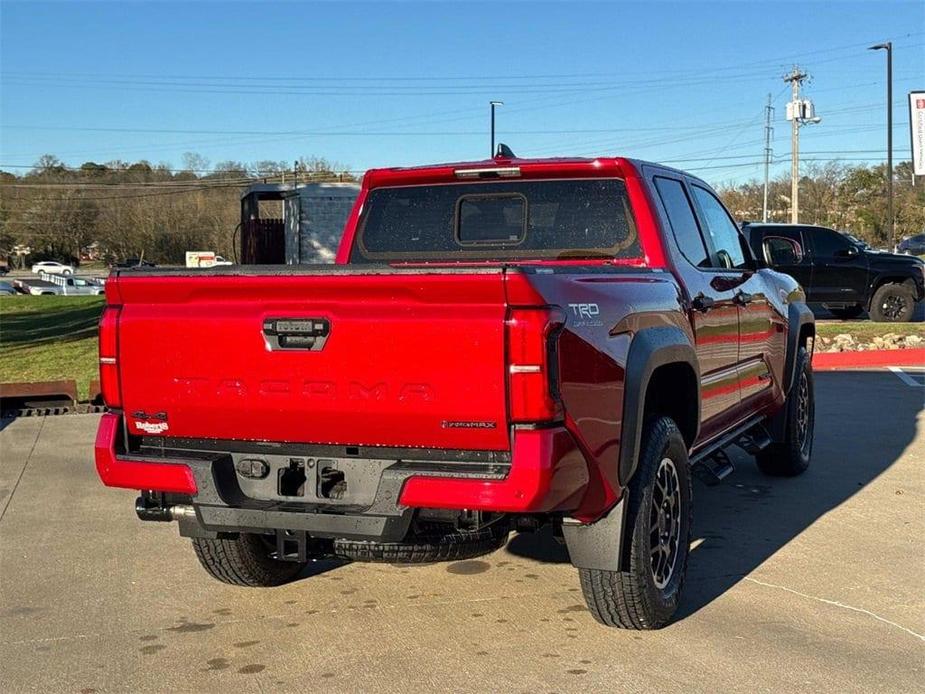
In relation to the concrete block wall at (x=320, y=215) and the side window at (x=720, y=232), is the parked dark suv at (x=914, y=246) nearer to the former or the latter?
the concrete block wall at (x=320, y=215)

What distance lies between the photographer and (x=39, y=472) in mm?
7910

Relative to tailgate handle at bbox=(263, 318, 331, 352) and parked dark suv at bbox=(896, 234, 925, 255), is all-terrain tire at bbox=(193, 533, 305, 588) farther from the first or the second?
parked dark suv at bbox=(896, 234, 925, 255)

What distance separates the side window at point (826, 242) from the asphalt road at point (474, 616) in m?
13.0

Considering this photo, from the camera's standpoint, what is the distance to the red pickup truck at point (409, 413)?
A: 3467 millimetres

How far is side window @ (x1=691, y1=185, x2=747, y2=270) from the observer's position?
6086mm

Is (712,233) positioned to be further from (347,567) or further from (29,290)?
(29,290)

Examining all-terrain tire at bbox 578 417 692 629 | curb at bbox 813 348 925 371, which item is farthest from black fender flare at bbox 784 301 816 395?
curb at bbox 813 348 925 371

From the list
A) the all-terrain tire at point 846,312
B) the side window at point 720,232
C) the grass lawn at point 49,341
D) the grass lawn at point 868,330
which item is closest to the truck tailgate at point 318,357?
the side window at point 720,232

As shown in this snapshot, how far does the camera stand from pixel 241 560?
4.81 metres

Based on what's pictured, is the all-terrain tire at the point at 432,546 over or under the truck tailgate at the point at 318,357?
under

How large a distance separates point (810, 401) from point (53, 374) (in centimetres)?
1193

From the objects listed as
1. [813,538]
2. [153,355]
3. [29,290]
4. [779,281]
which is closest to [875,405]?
[779,281]

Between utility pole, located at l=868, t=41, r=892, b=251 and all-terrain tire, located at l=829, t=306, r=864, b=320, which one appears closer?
all-terrain tire, located at l=829, t=306, r=864, b=320

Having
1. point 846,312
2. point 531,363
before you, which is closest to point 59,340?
point 846,312
